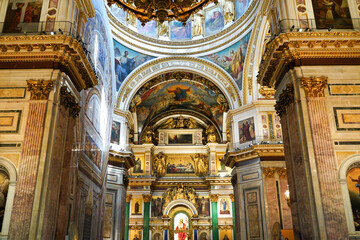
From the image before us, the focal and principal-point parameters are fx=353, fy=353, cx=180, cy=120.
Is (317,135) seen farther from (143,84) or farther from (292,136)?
(143,84)

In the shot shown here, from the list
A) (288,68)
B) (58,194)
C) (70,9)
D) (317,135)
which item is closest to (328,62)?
(288,68)

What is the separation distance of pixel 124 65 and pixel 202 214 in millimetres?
13322

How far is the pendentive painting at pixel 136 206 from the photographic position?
1069 inches

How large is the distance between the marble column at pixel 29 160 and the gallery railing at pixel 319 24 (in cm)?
744

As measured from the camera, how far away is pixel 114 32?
22234mm

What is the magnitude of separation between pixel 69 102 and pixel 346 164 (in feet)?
27.5

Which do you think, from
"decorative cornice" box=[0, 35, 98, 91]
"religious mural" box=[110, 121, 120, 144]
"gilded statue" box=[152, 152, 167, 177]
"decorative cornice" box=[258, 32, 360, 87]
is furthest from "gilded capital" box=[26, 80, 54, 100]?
"gilded statue" box=[152, 152, 167, 177]

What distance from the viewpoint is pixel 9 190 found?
31.0 feet

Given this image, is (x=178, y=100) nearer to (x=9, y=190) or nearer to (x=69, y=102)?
(x=69, y=102)

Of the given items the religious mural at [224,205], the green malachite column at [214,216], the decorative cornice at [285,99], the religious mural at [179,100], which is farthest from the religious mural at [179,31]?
the decorative cornice at [285,99]

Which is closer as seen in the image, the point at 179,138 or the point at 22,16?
the point at 22,16

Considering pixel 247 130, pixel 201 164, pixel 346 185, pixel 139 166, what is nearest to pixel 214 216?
pixel 201 164

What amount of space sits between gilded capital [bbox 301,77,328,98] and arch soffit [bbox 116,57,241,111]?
1096cm

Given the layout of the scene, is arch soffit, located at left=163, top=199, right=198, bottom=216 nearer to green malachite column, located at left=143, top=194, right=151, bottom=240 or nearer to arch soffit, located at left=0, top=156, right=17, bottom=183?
green malachite column, located at left=143, top=194, right=151, bottom=240
